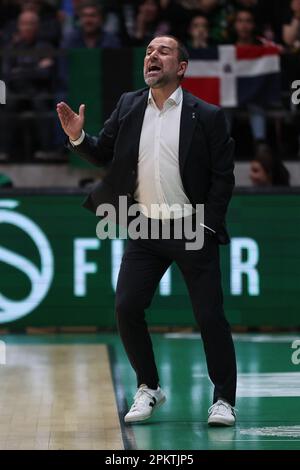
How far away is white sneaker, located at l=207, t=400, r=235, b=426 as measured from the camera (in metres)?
7.48

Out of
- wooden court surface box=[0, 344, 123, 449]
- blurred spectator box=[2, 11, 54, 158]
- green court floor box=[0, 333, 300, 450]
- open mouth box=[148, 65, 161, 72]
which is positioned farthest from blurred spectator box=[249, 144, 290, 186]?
open mouth box=[148, 65, 161, 72]

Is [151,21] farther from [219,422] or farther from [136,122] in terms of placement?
[219,422]

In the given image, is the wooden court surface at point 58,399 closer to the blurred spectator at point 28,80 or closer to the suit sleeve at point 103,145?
the suit sleeve at point 103,145

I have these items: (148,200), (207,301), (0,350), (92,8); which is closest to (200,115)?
(148,200)

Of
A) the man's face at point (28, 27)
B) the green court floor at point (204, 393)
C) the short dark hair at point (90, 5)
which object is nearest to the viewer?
the green court floor at point (204, 393)

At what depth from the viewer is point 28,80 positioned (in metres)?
14.5

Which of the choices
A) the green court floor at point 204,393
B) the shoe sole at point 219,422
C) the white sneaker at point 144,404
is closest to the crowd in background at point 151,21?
the green court floor at point 204,393

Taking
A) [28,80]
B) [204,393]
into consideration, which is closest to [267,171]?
[28,80]

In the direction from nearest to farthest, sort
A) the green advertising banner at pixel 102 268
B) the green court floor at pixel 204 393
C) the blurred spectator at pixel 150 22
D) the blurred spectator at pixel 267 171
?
the green court floor at pixel 204 393
the green advertising banner at pixel 102 268
the blurred spectator at pixel 267 171
the blurred spectator at pixel 150 22

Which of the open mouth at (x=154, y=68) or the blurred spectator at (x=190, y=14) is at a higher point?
the blurred spectator at (x=190, y=14)

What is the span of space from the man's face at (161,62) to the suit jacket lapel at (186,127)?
209mm

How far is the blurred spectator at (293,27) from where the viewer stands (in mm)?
14477

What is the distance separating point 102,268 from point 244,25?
383 cm
